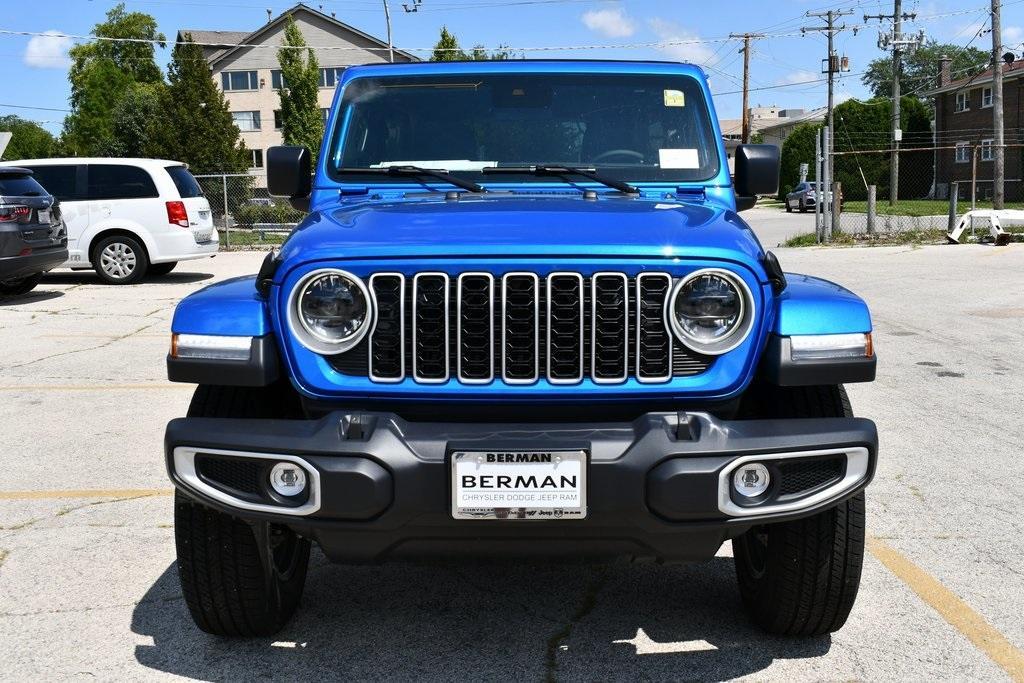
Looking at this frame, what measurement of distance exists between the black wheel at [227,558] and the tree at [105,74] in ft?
273

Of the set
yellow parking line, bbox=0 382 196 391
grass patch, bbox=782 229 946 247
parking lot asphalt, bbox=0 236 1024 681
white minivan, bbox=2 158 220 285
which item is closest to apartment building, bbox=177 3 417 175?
grass patch, bbox=782 229 946 247

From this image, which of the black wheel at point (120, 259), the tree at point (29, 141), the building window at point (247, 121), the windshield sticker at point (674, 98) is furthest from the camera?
the tree at point (29, 141)

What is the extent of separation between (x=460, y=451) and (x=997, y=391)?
6.08m

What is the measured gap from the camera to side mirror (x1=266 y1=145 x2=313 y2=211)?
4.74 metres

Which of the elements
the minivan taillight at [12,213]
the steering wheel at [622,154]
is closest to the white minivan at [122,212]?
the minivan taillight at [12,213]

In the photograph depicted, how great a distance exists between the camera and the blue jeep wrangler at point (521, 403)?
3.04 meters

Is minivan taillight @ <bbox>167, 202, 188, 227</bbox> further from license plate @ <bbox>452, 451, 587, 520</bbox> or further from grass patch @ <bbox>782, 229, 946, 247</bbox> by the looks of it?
license plate @ <bbox>452, 451, 587, 520</bbox>

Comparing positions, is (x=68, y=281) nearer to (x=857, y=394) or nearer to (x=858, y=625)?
(x=857, y=394)

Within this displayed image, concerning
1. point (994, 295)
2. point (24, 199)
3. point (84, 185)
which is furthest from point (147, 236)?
point (994, 295)

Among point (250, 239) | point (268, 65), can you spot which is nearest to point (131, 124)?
point (268, 65)

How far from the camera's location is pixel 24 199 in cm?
1423

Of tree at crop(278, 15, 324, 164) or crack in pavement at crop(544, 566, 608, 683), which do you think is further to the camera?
tree at crop(278, 15, 324, 164)

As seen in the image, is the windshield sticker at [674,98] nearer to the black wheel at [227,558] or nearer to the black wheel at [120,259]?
the black wheel at [227,558]

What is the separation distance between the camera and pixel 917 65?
11550 centimetres
